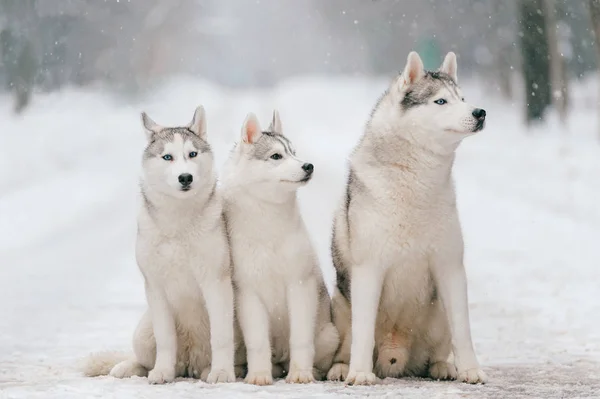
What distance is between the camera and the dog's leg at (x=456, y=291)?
5.76 metres

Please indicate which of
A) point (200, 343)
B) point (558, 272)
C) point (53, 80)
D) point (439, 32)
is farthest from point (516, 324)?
point (439, 32)

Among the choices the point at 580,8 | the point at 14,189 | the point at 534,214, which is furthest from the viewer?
the point at 580,8

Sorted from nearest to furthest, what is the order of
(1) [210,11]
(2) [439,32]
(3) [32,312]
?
(3) [32,312], (2) [439,32], (1) [210,11]

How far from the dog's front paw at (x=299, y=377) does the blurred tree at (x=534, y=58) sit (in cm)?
1808

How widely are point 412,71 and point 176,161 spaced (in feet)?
5.31

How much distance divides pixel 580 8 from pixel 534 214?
1511cm

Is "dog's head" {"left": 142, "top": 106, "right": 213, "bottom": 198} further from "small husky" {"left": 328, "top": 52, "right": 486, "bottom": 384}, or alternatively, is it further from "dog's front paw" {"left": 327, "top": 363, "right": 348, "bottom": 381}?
"dog's front paw" {"left": 327, "top": 363, "right": 348, "bottom": 381}

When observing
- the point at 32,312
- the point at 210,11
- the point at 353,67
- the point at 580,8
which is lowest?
the point at 32,312

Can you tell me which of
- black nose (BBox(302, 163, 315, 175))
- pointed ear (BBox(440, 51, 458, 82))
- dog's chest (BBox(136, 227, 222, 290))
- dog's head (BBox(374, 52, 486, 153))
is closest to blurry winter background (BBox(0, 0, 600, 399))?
dog's chest (BBox(136, 227, 222, 290))

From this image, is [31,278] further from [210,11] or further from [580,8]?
[210,11]

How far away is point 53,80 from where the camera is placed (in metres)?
30.5

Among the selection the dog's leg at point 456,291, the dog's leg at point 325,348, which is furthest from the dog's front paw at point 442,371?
the dog's leg at point 325,348

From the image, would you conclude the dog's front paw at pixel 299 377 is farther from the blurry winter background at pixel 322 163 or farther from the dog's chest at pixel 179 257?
the dog's chest at pixel 179 257

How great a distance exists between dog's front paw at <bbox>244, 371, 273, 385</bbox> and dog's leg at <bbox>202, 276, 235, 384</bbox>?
11cm
